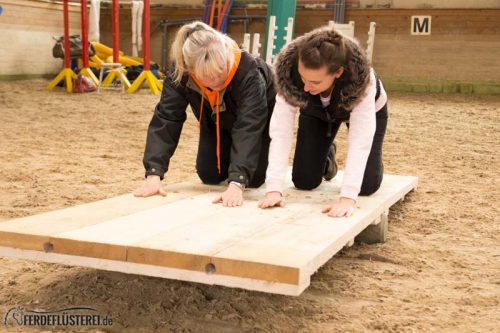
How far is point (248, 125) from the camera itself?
2660 mm

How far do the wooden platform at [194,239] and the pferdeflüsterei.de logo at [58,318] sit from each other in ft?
0.52

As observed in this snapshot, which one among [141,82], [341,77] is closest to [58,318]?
[341,77]

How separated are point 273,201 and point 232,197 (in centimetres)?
15

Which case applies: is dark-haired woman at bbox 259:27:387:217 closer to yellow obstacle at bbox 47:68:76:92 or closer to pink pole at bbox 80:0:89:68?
pink pole at bbox 80:0:89:68

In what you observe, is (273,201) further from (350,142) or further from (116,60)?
(116,60)

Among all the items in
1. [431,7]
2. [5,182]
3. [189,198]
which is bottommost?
[5,182]

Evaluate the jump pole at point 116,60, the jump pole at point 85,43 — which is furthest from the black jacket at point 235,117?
the jump pole at point 85,43

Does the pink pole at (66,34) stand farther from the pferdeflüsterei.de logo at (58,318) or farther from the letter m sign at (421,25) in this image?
the pferdeflüsterei.de logo at (58,318)

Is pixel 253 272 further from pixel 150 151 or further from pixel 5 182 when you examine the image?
pixel 5 182

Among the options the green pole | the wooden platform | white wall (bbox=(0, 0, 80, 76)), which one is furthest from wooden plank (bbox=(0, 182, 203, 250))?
white wall (bbox=(0, 0, 80, 76))

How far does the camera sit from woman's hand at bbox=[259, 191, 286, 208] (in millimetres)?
2436

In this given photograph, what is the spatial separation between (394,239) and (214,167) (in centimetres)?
84

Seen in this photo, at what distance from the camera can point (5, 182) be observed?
3672 millimetres

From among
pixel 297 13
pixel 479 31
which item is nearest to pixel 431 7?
pixel 479 31
